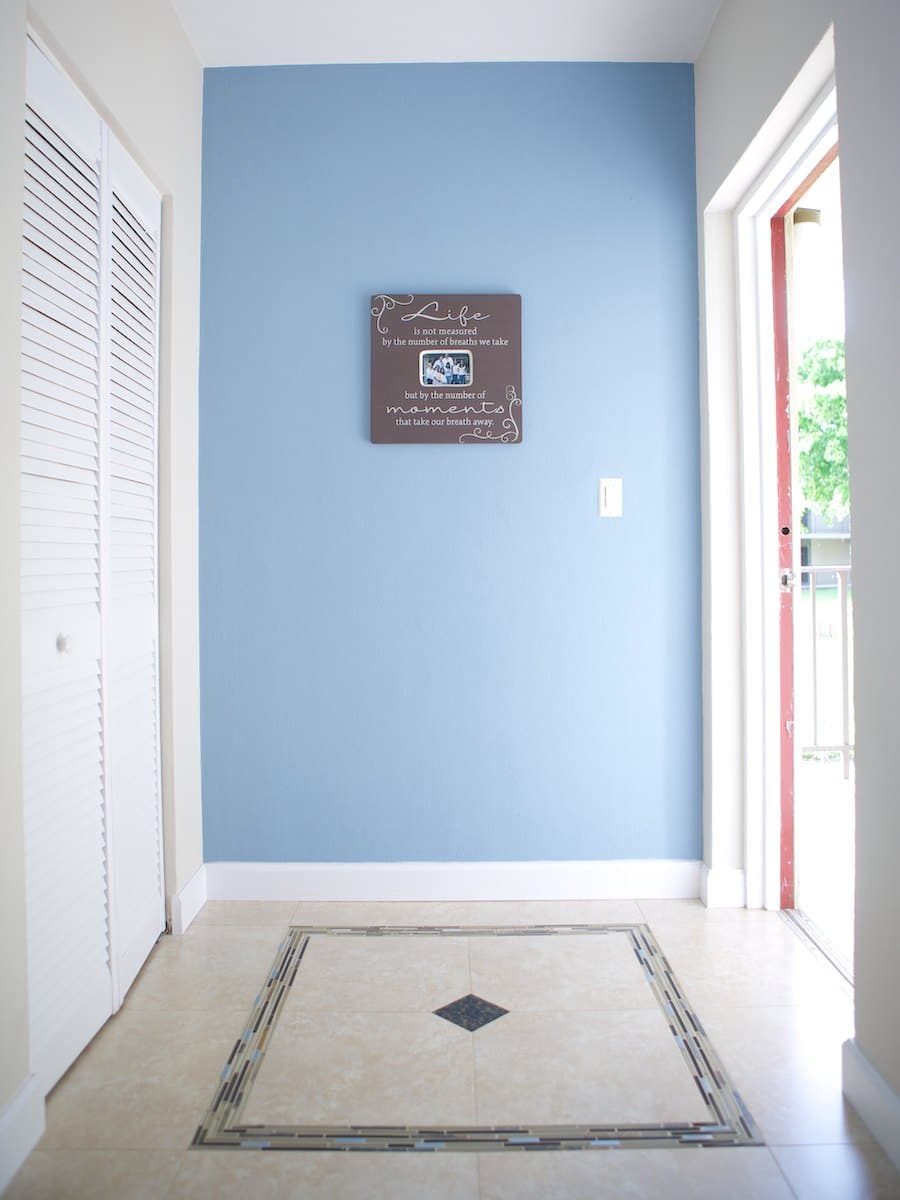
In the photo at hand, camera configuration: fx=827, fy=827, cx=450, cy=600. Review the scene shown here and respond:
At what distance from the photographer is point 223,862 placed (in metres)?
2.55

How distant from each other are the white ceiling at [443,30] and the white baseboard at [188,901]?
7.99ft

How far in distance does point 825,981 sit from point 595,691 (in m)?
0.96

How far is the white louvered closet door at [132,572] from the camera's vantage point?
1.92 metres

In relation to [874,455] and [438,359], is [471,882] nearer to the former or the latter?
[438,359]

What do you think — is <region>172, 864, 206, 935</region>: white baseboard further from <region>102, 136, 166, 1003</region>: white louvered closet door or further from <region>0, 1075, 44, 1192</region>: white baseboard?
<region>0, 1075, 44, 1192</region>: white baseboard

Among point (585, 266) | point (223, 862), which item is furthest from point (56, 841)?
point (585, 266)

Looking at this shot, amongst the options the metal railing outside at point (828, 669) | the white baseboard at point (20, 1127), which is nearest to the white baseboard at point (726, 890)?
the metal railing outside at point (828, 669)

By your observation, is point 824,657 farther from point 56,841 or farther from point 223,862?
point 56,841

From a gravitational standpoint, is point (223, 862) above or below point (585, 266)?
below

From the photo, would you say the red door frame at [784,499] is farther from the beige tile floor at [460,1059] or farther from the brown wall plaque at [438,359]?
the brown wall plaque at [438,359]

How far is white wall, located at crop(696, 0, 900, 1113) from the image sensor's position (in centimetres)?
140

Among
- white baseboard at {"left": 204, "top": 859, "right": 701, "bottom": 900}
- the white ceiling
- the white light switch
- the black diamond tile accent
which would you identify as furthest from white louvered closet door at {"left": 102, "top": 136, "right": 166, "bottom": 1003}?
the white light switch

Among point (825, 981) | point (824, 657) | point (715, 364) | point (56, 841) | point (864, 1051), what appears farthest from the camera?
point (824, 657)

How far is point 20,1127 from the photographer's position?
55.2 inches
